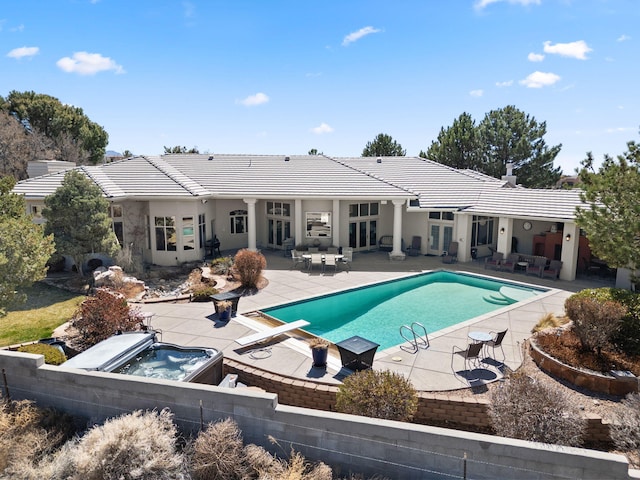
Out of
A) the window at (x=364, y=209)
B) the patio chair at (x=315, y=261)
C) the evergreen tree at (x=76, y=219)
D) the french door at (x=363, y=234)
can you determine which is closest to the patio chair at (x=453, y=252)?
the french door at (x=363, y=234)

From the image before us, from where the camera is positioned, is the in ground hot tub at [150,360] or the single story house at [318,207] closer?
the in ground hot tub at [150,360]

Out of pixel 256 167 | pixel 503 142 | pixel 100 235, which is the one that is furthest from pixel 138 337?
pixel 503 142

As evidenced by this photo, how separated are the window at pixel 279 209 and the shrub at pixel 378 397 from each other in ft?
62.7

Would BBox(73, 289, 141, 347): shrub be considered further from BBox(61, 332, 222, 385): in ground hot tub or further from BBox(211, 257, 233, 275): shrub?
BBox(211, 257, 233, 275): shrub

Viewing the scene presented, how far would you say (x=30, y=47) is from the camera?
2178 centimetres

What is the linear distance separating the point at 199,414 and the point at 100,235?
13.3 m

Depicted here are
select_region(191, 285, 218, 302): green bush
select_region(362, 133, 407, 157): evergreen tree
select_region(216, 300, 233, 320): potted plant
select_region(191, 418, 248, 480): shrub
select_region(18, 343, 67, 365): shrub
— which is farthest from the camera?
select_region(362, 133, 407, 157): evergreen tree

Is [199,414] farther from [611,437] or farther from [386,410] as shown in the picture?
[611,437]

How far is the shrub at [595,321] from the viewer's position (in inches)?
392

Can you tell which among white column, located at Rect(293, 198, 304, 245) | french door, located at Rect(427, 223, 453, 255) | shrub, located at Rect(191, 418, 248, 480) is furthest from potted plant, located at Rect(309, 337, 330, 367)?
french door, located at Rect(427, 223, 453, 255)

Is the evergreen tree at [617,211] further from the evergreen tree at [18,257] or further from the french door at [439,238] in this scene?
the evergreen tree at [18,257]

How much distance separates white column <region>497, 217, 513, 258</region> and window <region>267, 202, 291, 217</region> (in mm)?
12537

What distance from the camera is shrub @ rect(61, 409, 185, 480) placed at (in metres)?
5.94

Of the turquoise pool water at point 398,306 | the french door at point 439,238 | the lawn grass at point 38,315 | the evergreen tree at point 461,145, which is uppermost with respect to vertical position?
the evergreen tree at point 461,145
